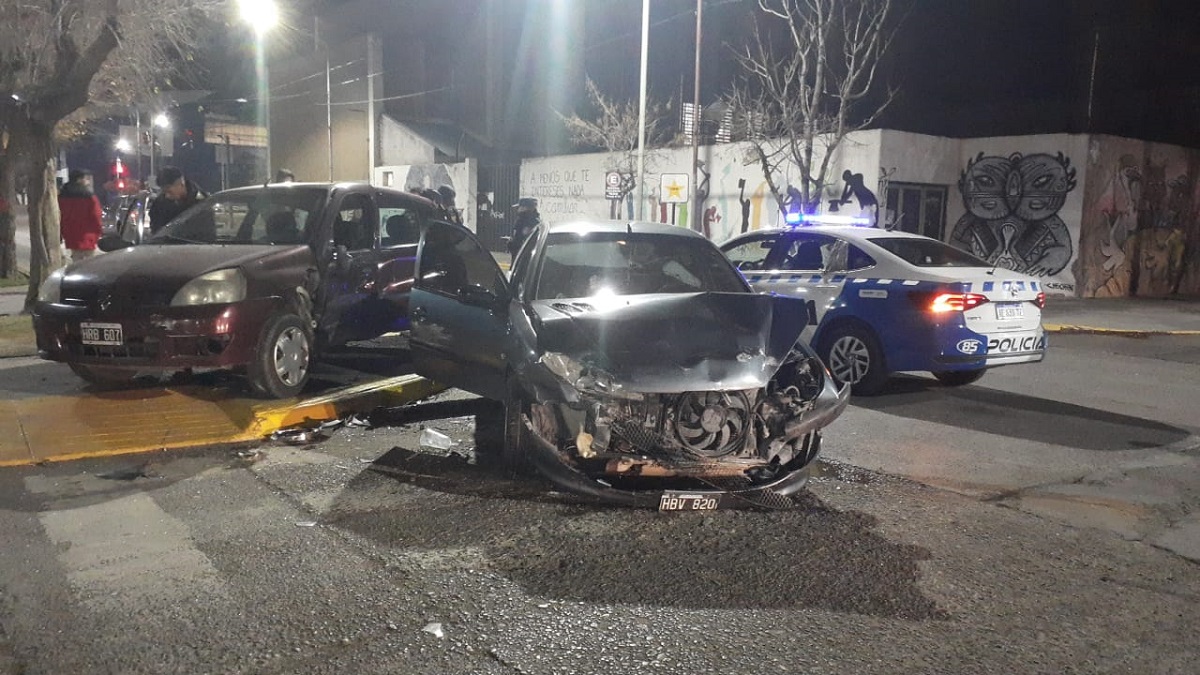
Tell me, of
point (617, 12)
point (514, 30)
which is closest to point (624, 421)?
point (617, 12)

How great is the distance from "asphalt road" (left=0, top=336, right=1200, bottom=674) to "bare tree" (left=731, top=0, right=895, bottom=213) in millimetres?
13226

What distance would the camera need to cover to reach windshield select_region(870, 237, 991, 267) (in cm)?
820

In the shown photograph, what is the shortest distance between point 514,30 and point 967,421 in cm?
3492

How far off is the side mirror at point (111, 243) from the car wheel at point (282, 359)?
1.92 meters

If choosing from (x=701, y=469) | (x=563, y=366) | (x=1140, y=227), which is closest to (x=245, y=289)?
(x=563, y=366)

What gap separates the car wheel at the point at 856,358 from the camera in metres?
8.12

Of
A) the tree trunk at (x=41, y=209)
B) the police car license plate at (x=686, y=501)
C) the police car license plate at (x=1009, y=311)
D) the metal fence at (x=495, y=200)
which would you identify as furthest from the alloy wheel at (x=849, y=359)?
the metal fence at (x=495, y=200)

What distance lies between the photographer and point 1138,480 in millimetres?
5867

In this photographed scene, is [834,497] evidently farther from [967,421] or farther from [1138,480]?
[967,421]

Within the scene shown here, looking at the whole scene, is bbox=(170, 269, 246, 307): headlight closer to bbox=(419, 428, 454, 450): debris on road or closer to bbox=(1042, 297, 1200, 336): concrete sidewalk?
bbox=(419, 428, 454, 450): debris on road

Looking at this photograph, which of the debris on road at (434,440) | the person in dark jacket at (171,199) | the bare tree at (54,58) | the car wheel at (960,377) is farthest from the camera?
the bare tree at (54,58)

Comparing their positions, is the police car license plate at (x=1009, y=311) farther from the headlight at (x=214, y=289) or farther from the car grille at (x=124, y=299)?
the car grille at (x=124, y=299)

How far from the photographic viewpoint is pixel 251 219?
7.89 meters

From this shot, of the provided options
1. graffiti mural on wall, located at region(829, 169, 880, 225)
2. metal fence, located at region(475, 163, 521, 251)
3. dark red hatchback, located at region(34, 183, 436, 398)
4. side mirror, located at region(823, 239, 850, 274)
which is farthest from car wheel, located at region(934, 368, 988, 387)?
metal fence, located at region(475, 163, 521, 251)
